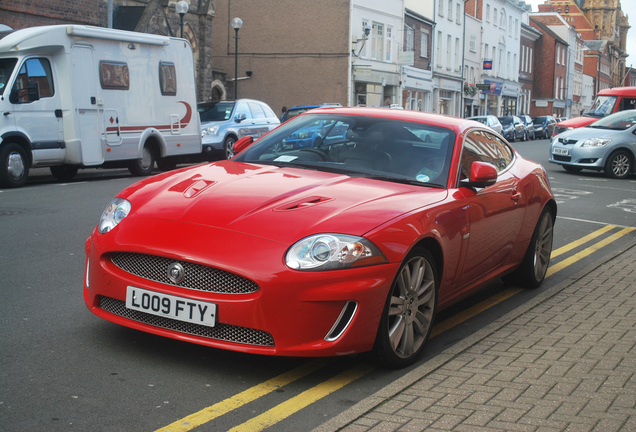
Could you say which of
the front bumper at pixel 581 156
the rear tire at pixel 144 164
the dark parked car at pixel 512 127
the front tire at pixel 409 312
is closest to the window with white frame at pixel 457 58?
the dark parked car at pixel 512 127

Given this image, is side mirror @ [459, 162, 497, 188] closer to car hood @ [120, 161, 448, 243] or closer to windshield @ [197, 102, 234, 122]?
car hood @ [120, 161, 448, 243]

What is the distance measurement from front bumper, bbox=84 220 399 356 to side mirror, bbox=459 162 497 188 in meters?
1.29

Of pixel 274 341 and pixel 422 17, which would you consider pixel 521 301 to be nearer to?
pixel 274 341

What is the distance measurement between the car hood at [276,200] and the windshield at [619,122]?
17869mm

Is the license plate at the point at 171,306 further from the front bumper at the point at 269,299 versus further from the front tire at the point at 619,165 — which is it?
the front tire at the point at 619,165

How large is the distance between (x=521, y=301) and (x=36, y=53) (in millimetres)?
11598

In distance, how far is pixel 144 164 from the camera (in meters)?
17.4

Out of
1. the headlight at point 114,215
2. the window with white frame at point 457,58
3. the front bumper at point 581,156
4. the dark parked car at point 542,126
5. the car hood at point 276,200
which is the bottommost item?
the dark parked car at point 542,126

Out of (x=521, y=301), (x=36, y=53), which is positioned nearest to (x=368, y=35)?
(x=36, y=53)

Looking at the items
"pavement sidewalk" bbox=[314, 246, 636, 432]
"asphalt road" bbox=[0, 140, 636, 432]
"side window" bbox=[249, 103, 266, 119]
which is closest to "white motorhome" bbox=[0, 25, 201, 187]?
"side window" bbox=[249, 103, 266, 119]

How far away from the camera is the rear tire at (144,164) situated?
1716cm

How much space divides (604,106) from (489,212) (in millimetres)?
26351

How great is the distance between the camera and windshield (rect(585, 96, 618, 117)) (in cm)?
2947

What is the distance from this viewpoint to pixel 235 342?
13.2ft
